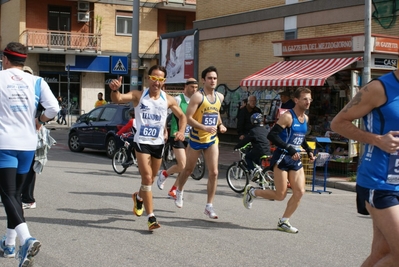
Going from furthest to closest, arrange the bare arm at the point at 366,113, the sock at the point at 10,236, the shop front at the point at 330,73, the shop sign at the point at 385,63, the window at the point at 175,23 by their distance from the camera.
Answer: the window at the point at 175,23 → the shop sign at the point at 385,63 → the shop front at the point at 330,73 → the sock at the point at 10,236 → the bare arm at the point at 366,113

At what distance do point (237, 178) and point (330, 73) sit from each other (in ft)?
13.7

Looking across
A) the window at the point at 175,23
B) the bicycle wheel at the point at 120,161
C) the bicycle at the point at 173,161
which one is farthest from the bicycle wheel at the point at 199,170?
the window at the point at 175,23

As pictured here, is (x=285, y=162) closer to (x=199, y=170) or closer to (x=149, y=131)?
(x=149, y=131)

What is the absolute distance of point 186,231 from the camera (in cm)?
767

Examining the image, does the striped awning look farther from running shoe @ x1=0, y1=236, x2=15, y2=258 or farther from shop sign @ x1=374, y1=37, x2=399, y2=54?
running shoe @ x1=0, y1=236, x2=15, y2=258

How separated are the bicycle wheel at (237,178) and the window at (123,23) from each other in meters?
28.6

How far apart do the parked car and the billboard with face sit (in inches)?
308

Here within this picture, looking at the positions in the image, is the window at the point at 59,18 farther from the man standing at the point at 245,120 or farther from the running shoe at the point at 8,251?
the running shoe at the point at 8,251

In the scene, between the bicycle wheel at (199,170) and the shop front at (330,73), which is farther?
the shop front at (330,73)

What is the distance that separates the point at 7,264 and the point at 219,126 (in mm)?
4123

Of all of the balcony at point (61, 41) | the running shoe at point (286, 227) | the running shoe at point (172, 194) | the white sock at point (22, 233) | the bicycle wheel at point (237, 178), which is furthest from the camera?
the balcony at point (61, 41)

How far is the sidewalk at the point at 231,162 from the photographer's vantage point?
13.3 meters

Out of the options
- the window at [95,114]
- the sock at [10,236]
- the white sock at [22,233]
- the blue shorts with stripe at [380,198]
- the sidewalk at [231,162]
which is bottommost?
the sidewalk at [231,162]

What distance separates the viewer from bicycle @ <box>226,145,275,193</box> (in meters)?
11.1
